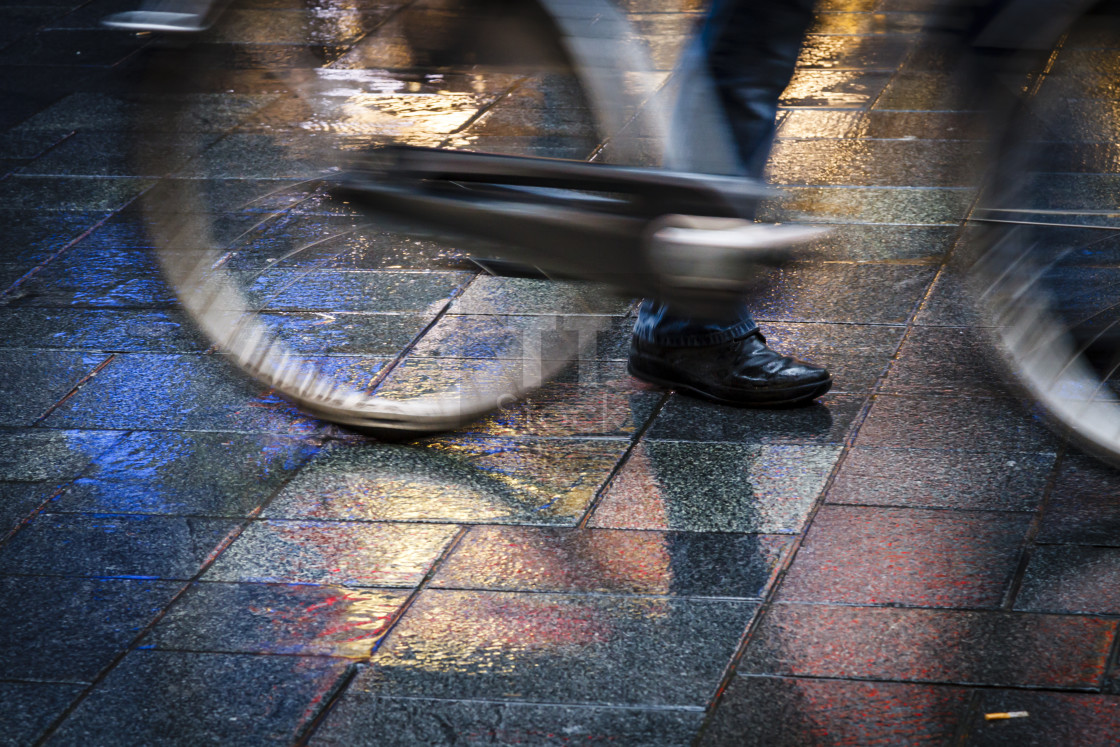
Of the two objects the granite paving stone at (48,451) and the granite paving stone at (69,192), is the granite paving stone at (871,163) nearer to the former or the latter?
the granite paving stone at (69,192)

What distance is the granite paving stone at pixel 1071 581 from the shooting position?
2.63 m

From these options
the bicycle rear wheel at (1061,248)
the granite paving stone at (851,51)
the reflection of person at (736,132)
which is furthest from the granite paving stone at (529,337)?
the granite paving stone at (851,51)

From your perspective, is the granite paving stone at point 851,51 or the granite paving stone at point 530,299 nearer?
the granite paving stone at point 530,299

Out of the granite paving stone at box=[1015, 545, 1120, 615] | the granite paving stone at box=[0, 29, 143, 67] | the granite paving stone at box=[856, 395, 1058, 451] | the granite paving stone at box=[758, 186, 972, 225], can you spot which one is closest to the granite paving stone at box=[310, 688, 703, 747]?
the granite paving stone at box=[1015, 545, 1120, 615]

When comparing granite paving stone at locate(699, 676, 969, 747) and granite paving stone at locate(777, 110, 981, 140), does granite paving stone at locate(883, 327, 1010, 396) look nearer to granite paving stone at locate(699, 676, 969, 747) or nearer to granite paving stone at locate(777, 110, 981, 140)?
granite paving stone at locate(699, 676, 969, 747)

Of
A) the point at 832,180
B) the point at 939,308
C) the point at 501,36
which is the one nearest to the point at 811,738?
the point at 501,36

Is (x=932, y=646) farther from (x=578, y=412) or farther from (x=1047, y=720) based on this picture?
(x=578, y=412)

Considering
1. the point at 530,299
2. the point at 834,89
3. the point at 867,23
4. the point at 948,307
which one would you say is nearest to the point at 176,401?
the point at 530,299

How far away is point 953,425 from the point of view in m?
3.32

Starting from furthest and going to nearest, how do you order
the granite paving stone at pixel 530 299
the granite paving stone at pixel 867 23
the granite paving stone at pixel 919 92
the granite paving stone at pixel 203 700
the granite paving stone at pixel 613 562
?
the granite paving stone at pixel 867 23 → the granite paving stone at pixel 919 92 → the granite paving stone at pixel 530 299 → the granite paving stone at pixel 613 562 → the granite paving stone at pixel 203 700

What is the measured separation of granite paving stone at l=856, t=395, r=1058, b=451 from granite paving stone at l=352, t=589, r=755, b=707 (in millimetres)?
817

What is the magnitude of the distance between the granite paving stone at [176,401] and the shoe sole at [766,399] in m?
0.91

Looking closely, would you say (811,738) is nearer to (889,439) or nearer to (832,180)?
(889,439)

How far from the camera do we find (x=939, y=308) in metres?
3.94
